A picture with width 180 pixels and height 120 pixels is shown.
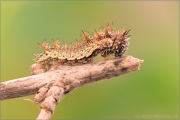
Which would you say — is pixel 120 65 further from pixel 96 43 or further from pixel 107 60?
pixel 96 43

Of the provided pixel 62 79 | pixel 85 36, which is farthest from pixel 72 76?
pixel 85 36

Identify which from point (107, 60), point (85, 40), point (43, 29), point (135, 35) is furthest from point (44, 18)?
point (107, 60)

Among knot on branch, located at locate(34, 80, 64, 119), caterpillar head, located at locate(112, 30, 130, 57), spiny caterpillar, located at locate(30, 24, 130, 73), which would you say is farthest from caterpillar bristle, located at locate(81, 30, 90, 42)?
knot on branch, located at locate(34, 80, 64, 119)

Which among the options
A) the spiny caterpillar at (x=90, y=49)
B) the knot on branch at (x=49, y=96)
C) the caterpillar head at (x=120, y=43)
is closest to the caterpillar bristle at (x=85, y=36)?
the spiny caterpillar at (x=90, y=49)

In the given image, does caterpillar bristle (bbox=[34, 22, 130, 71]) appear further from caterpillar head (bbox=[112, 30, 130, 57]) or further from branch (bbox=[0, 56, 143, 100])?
branch (bbox=[0, 56, 143, 100])

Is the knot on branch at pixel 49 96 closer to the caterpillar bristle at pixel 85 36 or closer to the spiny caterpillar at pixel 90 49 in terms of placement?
the spiny caterpillar at pixel 90 49

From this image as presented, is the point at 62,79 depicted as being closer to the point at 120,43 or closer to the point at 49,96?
the point at 49,96

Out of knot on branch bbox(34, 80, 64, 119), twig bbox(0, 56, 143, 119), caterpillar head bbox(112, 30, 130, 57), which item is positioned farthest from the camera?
caterpillar head bbox(112, 30, 130, 57)
